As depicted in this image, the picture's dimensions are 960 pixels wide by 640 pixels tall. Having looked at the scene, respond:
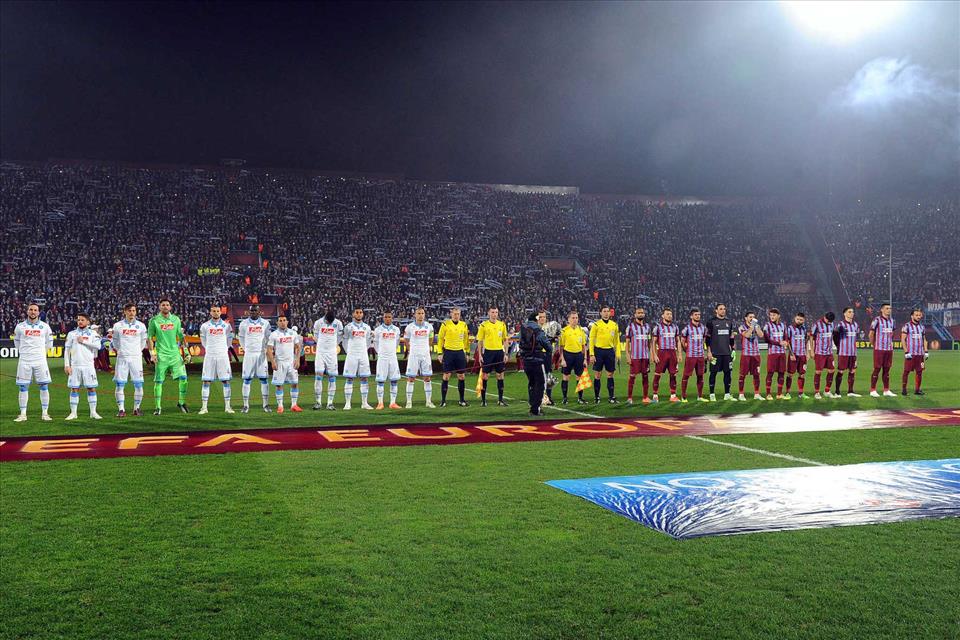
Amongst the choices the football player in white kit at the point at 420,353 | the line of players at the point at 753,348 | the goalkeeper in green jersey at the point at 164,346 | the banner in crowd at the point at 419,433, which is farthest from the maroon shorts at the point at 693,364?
the goalkeeper in green jersey at the point at 164,346

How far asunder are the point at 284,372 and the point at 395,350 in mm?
2021

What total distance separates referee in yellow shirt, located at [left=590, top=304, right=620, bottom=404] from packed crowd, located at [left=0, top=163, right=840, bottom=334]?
22985 millimetres

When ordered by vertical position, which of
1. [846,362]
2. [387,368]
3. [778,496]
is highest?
[846,362]

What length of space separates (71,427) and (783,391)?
13.1 metres

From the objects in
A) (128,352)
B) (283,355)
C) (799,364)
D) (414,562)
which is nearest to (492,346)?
(283,355)

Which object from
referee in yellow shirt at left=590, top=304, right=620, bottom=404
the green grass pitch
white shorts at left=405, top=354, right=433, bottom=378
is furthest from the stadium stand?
the green grass pitch

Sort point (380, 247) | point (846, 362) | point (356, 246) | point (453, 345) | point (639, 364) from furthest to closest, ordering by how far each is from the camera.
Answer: point (380, 247) → point (356, 246) → point (846, 362) → point (639, 364) → point (453, 345)

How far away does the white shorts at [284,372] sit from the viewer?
1408 cm

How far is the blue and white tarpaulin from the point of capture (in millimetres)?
5832

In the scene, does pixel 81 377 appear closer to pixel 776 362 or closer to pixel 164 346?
pixel 164 346

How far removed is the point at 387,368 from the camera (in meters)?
14.8

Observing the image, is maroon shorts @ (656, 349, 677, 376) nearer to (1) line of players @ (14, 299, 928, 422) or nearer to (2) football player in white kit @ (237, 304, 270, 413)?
(1) line of players @ (14, 299, 928, 422)

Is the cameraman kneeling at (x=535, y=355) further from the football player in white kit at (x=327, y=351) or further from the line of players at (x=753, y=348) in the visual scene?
the football player in white kit at (x=327, y=351)

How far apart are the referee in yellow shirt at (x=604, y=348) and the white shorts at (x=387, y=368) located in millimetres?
3788
